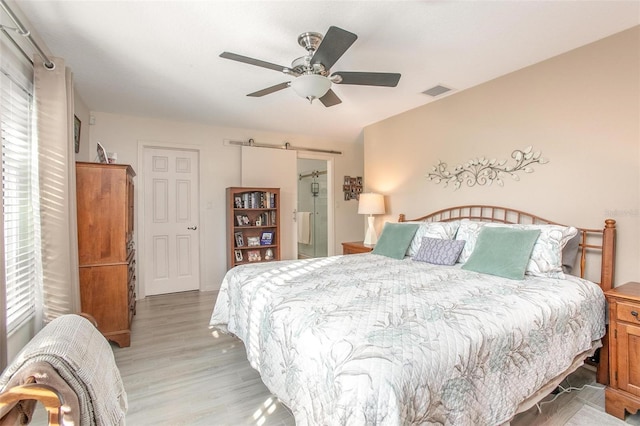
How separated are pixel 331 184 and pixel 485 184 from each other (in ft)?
9.34

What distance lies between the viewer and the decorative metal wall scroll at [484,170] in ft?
8.96

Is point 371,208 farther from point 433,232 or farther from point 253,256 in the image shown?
point 253,256

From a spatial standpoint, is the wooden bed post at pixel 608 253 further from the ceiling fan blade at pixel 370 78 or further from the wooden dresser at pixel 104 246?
the wooden dresser at pixel 104 246

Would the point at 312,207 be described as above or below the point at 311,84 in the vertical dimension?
below

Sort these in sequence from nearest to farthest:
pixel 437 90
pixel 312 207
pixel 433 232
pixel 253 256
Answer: pixel 433 232, pixel 437 90, pixel 253 256, pixel 312 207

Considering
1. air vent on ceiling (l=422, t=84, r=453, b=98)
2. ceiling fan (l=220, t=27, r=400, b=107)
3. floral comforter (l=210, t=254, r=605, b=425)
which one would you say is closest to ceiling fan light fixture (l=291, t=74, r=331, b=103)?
ceiling fan (l=220, t=27, r=400, b=107)

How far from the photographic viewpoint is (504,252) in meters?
2.24

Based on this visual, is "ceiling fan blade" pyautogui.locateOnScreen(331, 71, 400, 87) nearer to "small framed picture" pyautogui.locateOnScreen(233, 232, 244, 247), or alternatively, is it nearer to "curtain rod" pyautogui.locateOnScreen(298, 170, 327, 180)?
"small framed picture" pyautogui.locateOnScreen(233, 232, 244, 247)

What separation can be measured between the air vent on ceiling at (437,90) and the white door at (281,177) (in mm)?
2416

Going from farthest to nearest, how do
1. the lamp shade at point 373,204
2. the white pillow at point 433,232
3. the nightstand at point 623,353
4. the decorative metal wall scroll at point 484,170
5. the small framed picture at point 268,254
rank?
the small framed picture at point 268,254, the lamp shade at point 373,204, the white pillow at point 433,232, the decorative metal wall scroll at point 484,170, the nightstand at point 623,353

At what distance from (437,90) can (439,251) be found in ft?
5.64

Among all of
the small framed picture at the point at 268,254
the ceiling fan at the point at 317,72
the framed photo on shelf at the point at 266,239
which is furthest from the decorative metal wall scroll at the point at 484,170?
the small framed picture at the point at 268,254

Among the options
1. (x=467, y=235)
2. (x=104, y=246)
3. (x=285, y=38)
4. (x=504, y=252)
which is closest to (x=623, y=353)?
(x=504, y=252)

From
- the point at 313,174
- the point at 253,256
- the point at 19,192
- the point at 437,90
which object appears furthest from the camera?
the point at 313,174
